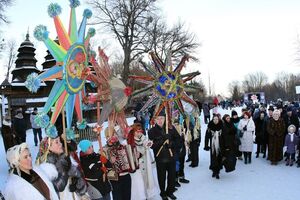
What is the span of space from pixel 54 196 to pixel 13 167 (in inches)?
23.0

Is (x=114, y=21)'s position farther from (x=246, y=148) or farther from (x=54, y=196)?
(x=54, y=196)

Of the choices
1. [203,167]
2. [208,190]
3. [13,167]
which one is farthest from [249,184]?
[13,167]

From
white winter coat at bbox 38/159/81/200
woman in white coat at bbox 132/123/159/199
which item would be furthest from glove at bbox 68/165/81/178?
woman in white coat at bbox 132/123/159/199

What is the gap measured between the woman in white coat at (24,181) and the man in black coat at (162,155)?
3287 mm

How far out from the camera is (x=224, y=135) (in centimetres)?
839

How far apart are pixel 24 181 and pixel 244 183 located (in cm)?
601

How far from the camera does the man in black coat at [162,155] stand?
6723 millimetres

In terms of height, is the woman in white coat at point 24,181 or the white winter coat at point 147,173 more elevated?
the woman in white coat at point 24,181

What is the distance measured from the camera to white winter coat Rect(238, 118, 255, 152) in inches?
391

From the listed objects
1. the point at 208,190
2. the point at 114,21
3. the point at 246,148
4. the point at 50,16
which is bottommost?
the point at 208,190

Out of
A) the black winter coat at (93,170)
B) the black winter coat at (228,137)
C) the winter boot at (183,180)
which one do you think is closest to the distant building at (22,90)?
the winter boot at (183,180)

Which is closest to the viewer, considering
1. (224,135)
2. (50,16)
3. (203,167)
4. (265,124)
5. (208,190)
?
(50,16)

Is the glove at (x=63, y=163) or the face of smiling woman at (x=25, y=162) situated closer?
the face of smiling woman at (x=25, y=162)

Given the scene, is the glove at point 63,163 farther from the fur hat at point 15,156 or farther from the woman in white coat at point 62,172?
the fur hat at point 15,156
